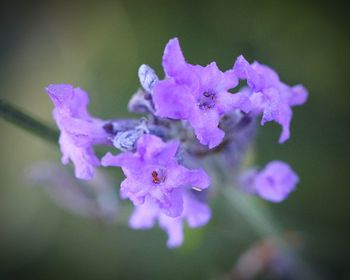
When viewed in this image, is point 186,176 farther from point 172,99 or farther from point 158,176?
point 172,99

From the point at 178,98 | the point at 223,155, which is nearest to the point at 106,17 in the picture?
the point at 223,155

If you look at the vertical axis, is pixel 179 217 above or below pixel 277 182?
below

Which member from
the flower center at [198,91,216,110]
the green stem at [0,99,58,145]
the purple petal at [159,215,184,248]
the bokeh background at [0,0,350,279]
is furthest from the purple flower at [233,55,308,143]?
the bokeh background at [0,0,350,279]

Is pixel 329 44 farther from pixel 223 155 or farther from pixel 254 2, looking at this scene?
pixel 223 155

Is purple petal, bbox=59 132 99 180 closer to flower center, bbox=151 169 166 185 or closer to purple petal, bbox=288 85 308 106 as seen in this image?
flower center, bbox=151 169 166 185

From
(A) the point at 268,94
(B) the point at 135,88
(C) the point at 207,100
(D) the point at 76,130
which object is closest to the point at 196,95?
(C) the point at 207,100

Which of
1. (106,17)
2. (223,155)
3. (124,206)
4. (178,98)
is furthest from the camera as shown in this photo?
(106,17)

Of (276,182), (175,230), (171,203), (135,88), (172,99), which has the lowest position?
(171,203)
